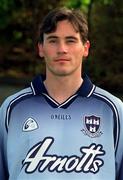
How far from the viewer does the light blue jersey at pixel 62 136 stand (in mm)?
3100

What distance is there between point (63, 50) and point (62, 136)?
0.42 metres

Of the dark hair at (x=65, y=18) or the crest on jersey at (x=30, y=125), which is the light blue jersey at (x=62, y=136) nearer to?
the crest on jersey at (x=30, y=125)

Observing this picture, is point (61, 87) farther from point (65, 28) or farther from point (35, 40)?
point (35, 40)

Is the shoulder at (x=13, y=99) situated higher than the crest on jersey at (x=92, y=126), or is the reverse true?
the shoulder at (x=13, y=99)

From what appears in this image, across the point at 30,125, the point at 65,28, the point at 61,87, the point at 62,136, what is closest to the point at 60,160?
the point at 62,136

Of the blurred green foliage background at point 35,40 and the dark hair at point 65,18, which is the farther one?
the blurred green foliage background at point 35,40

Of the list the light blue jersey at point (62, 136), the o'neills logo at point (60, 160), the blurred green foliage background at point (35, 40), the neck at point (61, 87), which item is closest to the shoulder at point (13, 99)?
the light blue jersey at point (62, 136)

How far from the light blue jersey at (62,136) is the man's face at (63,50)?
136mm

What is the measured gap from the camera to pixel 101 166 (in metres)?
3.13

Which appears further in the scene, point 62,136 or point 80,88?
point 80,88

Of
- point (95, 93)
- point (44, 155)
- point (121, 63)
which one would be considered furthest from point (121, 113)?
point (121, 63)

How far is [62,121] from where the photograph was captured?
3160 millimetres

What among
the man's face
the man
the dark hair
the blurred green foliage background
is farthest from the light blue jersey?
the blurred green foliage background

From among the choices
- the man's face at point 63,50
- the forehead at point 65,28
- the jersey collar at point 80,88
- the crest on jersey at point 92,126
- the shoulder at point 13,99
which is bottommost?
the crest on jersey at point 92,126
